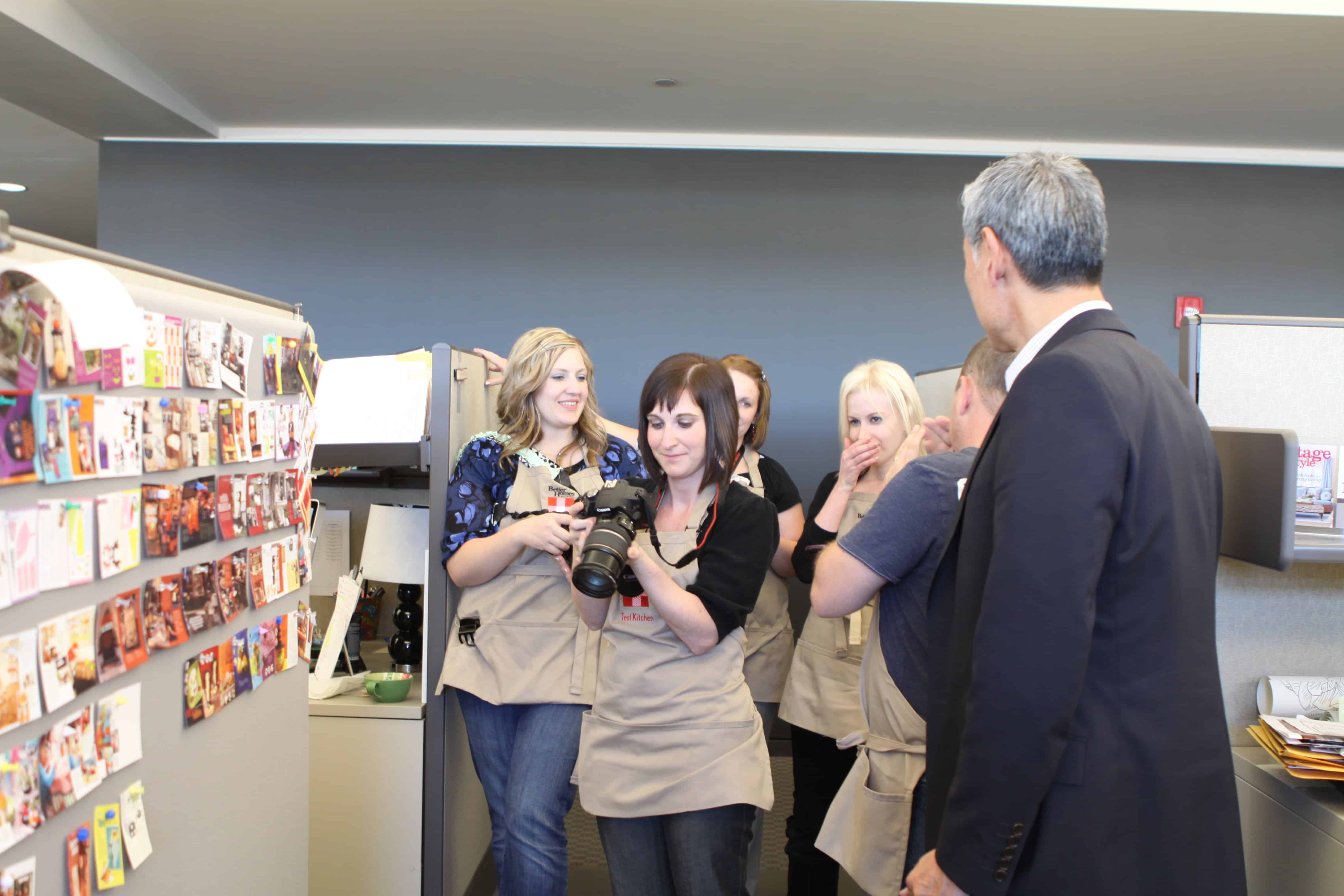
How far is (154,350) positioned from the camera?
951 millimetres

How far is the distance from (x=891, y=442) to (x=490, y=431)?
3.26 ft

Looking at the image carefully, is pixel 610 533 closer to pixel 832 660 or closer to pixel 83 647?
pixel 83 647

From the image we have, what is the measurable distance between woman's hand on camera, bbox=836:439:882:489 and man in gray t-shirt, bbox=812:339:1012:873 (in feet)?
1.83

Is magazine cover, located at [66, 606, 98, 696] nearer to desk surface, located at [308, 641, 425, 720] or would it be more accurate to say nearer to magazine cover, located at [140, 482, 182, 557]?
magazine cover, located at [140, 482, 182, 557]

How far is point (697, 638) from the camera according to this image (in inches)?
59.6

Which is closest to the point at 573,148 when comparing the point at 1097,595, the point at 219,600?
the point at 219,600

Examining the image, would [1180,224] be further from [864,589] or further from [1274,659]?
[864,589]

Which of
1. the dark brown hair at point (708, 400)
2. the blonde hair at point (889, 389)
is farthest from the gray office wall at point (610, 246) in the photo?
the dark brown hair at point (708, 400)

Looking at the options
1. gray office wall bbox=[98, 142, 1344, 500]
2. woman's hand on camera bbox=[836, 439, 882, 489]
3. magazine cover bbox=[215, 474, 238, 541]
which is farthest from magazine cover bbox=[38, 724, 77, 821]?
gray office wall bbox=[98, 142, 1344, 500]

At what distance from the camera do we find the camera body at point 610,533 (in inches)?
Result: 54.4

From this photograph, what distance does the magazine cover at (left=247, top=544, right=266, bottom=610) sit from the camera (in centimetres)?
117

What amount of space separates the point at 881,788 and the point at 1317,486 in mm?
980

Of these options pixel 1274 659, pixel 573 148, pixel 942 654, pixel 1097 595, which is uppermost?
pixel 573 148

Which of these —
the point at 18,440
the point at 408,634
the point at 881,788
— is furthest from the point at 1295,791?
the point at 408,634
